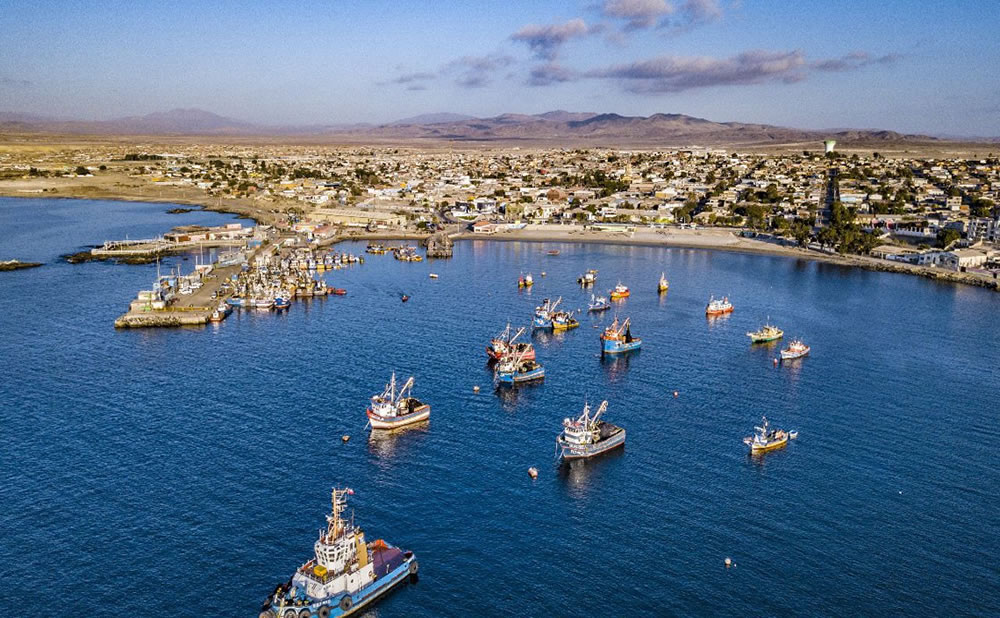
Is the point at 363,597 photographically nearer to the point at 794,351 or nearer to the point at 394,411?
the point at 394,411

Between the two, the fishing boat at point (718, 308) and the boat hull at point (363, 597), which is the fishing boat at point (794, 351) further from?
the boat hull at point (363, 597)

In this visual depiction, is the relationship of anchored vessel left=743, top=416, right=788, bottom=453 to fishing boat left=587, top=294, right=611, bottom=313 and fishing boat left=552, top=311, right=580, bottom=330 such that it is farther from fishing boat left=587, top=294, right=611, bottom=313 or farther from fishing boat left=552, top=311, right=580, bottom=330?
fishing boat left=587, top=294, right=611, bottom=313

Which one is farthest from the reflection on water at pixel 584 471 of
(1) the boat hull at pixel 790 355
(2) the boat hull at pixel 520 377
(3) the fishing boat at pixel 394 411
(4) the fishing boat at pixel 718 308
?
(4) the fishing boat at pixel 718 308

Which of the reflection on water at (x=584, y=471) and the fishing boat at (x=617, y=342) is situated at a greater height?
the fishing boat at (x=617, y=342)

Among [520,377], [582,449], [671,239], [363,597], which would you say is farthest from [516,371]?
[671,239]

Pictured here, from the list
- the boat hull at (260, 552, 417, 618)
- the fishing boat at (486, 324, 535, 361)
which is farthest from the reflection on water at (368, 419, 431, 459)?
the fishing boat at (486, 324, 535, 361)

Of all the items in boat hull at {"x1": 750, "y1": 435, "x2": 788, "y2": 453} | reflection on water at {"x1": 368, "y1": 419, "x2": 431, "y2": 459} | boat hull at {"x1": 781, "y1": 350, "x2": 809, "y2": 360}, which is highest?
boat hull at {"x1": 781, "y1": 350, "x2": 809, "y2": 360}

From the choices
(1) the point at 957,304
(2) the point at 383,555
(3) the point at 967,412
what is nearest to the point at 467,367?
(2) the point at 383,555
